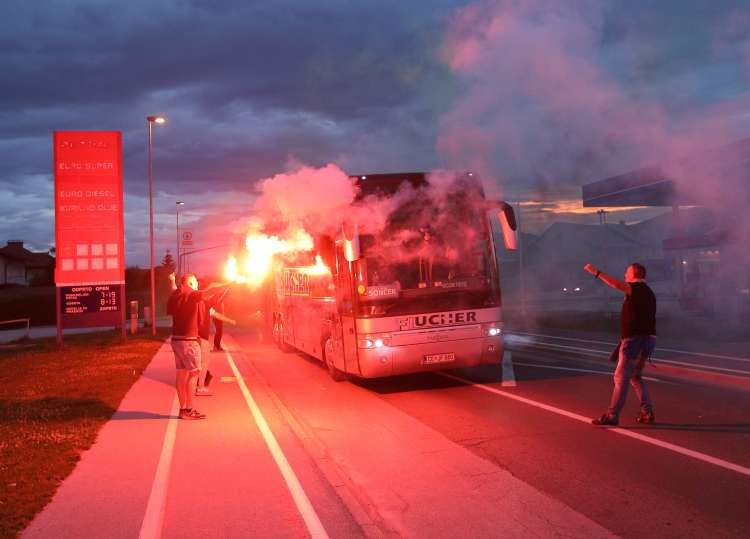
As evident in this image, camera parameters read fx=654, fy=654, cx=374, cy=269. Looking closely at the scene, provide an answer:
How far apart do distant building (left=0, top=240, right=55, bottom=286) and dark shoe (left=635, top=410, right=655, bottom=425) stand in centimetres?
7670

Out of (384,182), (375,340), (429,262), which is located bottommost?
(375,340)

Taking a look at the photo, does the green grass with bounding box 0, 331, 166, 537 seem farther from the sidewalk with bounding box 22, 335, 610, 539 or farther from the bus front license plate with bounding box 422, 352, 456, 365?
the bus front license plate with bounding box 422, 352, 456, 365

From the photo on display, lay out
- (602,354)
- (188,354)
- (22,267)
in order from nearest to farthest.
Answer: (188,354), (602,354), (22,267)

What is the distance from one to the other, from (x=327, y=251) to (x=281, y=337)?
7284 millimetres

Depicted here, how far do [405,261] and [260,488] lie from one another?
5.43m

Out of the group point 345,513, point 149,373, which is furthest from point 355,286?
point 149,373

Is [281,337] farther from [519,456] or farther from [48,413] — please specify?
[519,456]

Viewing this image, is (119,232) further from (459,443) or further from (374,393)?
(459,443)

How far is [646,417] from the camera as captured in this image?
786cm

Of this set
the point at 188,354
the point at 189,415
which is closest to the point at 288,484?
the point at 188,354

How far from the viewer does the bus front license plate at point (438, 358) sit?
10.5 metres

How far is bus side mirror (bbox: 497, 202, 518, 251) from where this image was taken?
10.4m

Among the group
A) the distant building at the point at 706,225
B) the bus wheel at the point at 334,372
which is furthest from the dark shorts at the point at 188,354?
the distant building at the point at 706,225

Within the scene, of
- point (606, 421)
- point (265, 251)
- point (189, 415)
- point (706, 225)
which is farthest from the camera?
point (706, 225)
